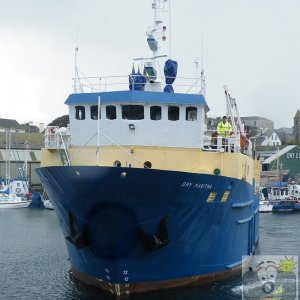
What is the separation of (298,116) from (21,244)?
427ft

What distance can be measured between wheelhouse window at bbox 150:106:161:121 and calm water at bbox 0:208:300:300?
5.95 meters

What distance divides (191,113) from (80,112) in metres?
4.07

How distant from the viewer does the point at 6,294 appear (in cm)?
1870

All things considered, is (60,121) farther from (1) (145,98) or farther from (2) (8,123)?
(1) (145,98)

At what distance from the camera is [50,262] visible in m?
25.1

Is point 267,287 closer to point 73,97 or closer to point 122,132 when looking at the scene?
point 122,132

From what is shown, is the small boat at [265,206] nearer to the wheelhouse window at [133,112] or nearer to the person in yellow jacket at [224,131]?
the person in yellow jacket at [224,131]

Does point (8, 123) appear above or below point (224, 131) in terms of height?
above

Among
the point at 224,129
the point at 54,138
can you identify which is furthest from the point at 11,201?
the point at 224,129

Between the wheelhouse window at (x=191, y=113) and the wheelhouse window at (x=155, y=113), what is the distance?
100cm

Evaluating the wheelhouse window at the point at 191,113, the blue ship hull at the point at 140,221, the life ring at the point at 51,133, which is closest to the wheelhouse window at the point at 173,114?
the wheelhouse window at the point at 191,113

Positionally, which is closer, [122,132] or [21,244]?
[122,132]

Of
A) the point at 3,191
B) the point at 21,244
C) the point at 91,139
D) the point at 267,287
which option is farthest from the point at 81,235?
the point at 3,191

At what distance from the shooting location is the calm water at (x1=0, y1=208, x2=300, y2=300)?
17.8m
